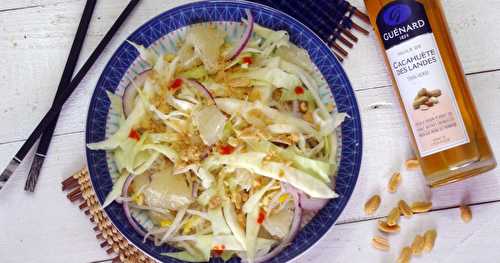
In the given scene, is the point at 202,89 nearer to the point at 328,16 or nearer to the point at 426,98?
the point at 328,16

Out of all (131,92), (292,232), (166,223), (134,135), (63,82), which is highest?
(63,82)

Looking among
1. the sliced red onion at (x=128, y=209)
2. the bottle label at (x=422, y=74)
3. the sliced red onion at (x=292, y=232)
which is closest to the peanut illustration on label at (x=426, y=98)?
the bottle label at (x=422, y=74)

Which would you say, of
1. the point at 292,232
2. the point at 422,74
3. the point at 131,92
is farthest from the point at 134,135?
the point at 422,74

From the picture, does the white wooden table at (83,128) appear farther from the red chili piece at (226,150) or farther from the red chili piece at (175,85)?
the red chili piece at (226,150)

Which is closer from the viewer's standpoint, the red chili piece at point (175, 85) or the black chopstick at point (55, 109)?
the red chili piece at point (175, 85)

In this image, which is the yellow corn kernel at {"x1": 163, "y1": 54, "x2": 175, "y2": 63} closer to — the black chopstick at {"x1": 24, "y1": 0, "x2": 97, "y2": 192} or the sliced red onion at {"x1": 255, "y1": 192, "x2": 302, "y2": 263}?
the black chopstick at {"x1": 24, "y1": 0, "x2": 97, "y2": 192}

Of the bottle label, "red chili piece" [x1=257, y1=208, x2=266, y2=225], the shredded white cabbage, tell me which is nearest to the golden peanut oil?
the bottle label

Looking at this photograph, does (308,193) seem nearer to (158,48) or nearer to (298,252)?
(298,252)
